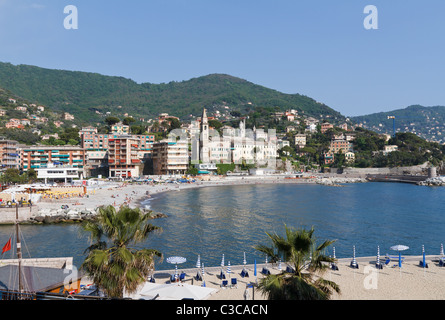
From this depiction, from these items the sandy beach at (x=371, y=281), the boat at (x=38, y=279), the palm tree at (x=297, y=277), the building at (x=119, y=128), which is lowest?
the sandy beach at (x=371, y=281)

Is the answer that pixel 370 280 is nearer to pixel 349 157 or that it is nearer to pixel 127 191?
pixel 127 191

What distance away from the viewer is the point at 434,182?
93.3 m

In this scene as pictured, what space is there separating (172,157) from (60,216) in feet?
184

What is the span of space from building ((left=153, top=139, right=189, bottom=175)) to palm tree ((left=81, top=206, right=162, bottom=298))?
83.3 meters

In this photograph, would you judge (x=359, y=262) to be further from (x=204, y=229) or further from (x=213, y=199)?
(x=213, y=199)

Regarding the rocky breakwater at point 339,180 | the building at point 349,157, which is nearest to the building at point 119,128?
the rocky breakwater at point 339,180

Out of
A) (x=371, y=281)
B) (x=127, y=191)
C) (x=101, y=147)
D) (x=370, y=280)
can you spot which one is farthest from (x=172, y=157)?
(x=371, y=281)

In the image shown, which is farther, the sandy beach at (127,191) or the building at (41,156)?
the building at (41,156)

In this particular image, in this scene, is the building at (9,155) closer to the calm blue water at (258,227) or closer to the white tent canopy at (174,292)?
the calm blue water at (258,227)

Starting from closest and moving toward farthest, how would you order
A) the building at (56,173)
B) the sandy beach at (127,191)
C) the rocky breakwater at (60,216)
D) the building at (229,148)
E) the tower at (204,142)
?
1. the rocky breakwater at (60,216)
2. the sandy beach at (127,191)
3. the building at (56,173)
4. the tower at (204,142)
5. the building at (229,148)

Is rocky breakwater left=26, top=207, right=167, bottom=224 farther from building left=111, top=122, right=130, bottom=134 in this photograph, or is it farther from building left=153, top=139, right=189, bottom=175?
building left=111, top=122, right=130, bottom=134

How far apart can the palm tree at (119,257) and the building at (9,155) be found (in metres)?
79.5

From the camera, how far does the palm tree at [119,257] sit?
9.13 m
